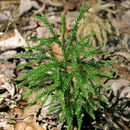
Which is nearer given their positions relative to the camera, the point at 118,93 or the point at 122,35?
the point at 118,93

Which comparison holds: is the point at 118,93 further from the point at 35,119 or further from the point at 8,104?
the point at 8,104

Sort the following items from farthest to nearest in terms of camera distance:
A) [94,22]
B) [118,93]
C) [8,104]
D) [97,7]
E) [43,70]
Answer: [97,7], [94,22], [118,93], [8,104], [43,70]

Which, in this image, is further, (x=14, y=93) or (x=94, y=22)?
(x=94, y=22)

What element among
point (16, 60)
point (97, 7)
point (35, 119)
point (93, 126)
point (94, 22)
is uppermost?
point (97, 7)

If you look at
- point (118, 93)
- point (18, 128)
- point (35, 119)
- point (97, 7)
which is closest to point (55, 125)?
point (35, 119)

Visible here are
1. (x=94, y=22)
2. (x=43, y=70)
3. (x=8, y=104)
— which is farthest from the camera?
(x=94, y=22)

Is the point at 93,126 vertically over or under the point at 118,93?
under

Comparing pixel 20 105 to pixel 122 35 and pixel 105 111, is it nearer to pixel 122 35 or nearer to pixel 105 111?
pixel 105 111

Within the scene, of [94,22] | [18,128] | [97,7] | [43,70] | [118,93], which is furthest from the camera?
[97,7]

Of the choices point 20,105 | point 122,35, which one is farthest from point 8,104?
point 122,35
